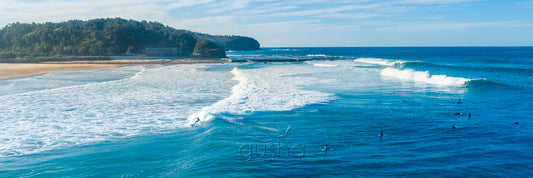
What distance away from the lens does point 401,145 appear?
9.82m

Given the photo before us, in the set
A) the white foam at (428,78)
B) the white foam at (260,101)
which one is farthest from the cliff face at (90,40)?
the white foam at (260,101)

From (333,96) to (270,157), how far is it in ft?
36.2

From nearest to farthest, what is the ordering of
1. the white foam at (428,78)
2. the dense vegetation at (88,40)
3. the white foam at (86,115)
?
the white foam at (86,115) < the white foam at (428,78) < the dense vegetation at (88,40)

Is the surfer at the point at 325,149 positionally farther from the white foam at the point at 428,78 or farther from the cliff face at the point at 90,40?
the cliff face at the point at 90,40

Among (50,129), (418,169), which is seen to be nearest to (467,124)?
(418,169)

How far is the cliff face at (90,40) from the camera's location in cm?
7988

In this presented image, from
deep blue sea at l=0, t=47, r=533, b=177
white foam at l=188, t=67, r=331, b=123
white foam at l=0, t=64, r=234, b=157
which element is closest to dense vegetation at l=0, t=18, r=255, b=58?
white foam at l=0, t=64, r=234, b=157

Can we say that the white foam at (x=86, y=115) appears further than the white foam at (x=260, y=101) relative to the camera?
No

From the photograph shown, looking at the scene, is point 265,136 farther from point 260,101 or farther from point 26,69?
point 26,69

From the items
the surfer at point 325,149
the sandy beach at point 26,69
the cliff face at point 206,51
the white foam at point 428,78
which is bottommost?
the surfer at point 325,149

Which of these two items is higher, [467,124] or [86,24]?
[86,24]

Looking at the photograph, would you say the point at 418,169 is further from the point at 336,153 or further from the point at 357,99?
the point at 357,99

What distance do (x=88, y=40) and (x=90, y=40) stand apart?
0.52 m

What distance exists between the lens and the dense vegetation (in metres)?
79.8
